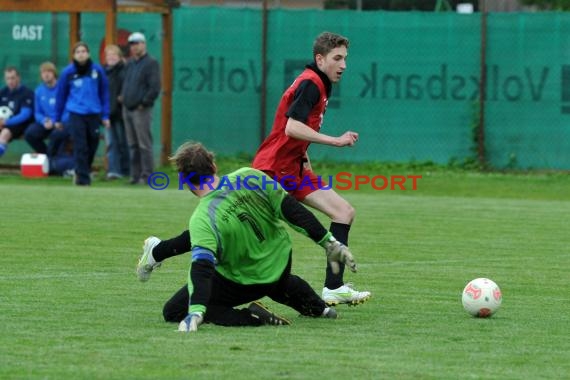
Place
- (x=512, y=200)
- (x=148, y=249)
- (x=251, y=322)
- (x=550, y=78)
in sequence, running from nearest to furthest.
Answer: (x=251, y=322), (x=148, y=249), (x=512, y=200), (x=550, y=78)

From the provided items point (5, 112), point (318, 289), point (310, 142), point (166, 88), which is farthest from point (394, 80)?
point (310, 142)

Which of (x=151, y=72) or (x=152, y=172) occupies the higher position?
(x=151, y=72)

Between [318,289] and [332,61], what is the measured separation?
70.8 inches

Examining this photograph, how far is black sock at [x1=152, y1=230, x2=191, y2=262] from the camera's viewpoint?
8.20 m

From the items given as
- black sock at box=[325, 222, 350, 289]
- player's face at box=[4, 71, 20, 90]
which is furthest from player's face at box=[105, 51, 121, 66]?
black sock at box=[325, 222, 350, 289]

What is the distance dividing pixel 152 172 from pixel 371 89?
12.8 ft

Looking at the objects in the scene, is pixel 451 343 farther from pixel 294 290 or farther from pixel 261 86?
pixel 261 86

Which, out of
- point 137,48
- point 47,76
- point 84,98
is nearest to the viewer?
point 84,98

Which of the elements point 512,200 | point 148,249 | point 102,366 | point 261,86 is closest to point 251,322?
point 148,249

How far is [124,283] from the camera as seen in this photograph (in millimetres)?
9688

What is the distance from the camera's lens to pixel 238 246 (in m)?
7.76

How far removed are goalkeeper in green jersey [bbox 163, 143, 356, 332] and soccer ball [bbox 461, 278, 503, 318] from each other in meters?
0.99

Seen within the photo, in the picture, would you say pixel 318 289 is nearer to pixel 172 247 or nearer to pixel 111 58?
pixel 172 247

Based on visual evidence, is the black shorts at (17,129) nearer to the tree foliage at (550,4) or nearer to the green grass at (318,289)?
the green grass at (318,289)
